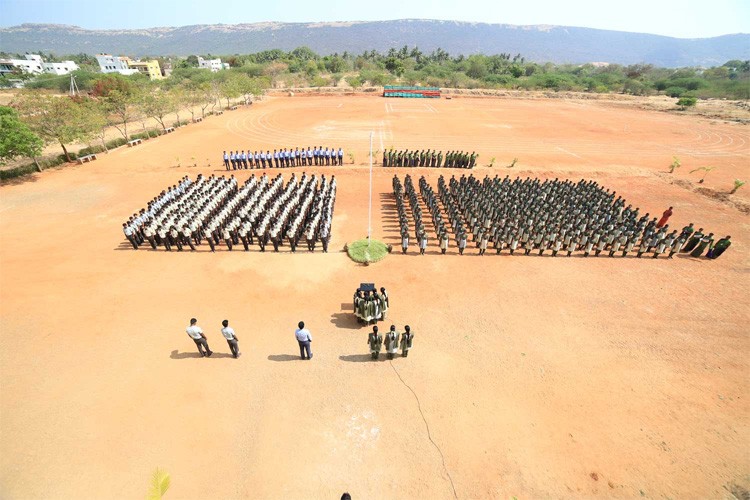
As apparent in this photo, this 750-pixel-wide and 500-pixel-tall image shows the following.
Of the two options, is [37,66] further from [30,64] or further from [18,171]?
[18,171]

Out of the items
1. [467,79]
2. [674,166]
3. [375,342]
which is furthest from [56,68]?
[674,166]

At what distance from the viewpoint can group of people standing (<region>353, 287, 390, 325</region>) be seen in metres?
9.80

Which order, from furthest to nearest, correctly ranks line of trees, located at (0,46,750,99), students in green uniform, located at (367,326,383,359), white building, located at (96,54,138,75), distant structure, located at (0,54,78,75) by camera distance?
1. white building, located at (96,54,138,75)
2. distant structure, located at (0,54,78,75)
3. line of trees, located at (0,46,750,99)
4. students in green uniform, located at (367,326,383,359)

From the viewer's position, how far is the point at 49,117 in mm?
23000

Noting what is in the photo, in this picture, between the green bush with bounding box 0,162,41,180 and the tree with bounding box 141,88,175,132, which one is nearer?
the green bush with bounding box 0,162,41,180

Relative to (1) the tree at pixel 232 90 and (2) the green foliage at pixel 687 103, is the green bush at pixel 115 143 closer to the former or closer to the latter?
(1) the tree at pixel 232 90

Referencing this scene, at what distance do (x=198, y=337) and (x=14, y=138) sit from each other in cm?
2257

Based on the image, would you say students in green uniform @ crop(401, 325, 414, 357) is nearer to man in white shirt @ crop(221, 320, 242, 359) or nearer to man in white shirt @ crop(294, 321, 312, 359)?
man in white shirt @ crop(294, 321, 312, 359)

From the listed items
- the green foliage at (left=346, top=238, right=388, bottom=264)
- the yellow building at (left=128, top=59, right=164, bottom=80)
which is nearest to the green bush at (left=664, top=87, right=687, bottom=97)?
the green foliage at (left=346, top=238, right=388, bottom=264)

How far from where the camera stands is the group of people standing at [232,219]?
1376 centimetres

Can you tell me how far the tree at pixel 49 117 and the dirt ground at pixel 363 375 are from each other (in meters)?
9.37

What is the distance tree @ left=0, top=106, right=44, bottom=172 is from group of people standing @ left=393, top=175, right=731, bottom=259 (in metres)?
23.8

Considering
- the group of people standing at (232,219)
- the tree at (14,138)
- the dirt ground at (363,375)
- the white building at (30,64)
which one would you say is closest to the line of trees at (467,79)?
the white building at (30,64)

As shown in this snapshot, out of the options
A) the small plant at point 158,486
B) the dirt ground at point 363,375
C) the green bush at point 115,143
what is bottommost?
the green bush at point 115,143
